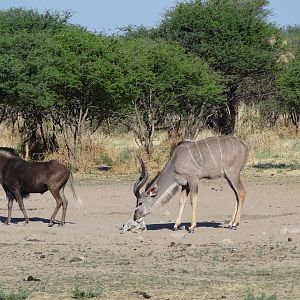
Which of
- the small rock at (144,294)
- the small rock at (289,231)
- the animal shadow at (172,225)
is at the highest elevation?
the small rock at (144,294)

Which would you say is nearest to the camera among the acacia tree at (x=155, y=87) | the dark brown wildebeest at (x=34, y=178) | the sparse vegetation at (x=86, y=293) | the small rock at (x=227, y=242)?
the sparse vegetation at (x=86, y=293)

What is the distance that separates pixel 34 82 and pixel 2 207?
24.1 feet

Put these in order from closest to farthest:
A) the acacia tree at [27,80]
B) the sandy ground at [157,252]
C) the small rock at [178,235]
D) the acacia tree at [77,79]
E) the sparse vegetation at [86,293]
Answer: the sparse vegetation at [86,293], the sandy ground at [157,252], the small rock at [178,235], the acacia tree at [27,80], the acacia tree at [77,79]

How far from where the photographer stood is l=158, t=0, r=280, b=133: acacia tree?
37875 millimetres

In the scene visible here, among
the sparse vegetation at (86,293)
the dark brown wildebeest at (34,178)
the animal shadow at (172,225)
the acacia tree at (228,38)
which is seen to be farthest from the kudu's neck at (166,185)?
the acacia tree at (228,38)

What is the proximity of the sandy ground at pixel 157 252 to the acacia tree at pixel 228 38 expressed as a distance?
17212 millimetres

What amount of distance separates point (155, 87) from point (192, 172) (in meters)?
13.2

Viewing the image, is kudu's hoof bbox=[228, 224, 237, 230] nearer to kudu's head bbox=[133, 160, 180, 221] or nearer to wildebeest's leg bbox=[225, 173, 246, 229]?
wildebeest's leg bbox=[225, 173, 246, 229]

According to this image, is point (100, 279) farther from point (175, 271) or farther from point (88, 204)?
point (88, 204)

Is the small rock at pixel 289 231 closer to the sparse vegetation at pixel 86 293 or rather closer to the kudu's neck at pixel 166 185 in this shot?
the kudu's neck at pixel 166 185

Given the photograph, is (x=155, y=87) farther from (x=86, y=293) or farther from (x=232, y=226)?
(x=86, y=293)

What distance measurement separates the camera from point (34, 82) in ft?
87.6

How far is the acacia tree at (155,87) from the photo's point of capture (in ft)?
94.3

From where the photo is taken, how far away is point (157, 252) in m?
13.0
